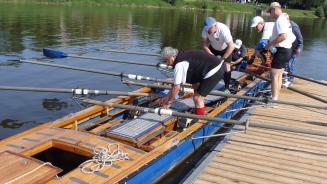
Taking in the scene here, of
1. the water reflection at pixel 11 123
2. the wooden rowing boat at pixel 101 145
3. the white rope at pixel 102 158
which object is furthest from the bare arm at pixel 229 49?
the water reflection at pixel 11 123

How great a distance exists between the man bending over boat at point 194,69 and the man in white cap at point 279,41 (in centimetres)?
238

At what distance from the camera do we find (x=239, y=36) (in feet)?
122

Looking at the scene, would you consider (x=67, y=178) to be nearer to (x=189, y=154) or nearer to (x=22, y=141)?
(x=22, y=141)

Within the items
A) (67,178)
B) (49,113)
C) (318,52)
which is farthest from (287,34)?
(318,52)

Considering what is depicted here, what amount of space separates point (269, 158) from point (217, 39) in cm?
376

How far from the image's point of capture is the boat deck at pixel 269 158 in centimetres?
683

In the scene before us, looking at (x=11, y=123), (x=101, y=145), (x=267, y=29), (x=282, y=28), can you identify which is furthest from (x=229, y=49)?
(x=11, y=123)

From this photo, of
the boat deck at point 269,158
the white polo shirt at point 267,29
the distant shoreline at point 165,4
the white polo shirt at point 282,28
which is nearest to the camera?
the boat deck at point 269,158

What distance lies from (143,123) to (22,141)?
246 centimetres

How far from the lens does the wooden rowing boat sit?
5.63m

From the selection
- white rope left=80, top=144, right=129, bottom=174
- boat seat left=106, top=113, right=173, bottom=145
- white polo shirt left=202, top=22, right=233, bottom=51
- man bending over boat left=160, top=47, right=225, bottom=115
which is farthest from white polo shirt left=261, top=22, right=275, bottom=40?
white rope left=80, top=144, right=129, bottom=174

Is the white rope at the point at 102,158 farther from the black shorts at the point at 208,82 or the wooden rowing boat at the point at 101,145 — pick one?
the black shorts at the point at 208,82

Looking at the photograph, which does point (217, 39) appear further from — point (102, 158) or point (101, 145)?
point (102, 158)

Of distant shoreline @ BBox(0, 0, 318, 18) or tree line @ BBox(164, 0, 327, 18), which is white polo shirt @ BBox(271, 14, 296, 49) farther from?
tree line @ BBox(164, 0, 327, 18)
